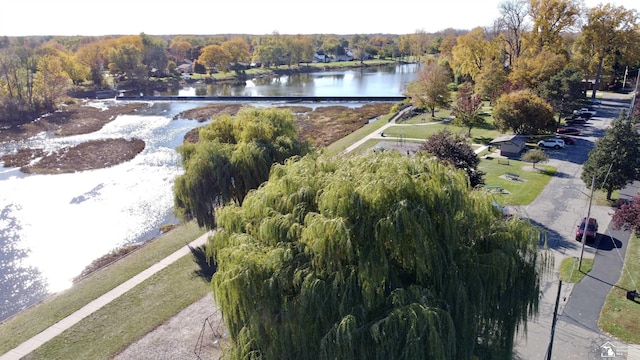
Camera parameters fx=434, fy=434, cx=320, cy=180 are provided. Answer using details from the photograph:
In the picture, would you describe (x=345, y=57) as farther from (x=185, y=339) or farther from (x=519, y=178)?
(x=185, y=339)

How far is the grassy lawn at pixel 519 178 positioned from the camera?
2941 centimetres

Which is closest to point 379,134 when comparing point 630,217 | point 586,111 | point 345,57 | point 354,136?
point 354,136

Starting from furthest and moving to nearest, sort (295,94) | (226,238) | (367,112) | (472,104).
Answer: (295,94)
(367,112)
(472,104)
(226,238)

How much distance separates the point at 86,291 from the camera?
849 inches

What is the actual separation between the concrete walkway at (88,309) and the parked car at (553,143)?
1243 inches

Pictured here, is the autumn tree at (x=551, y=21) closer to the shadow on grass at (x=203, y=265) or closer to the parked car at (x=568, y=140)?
the parked car at (x=568, y=140)

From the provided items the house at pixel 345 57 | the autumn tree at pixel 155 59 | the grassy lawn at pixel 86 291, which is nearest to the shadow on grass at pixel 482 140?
the grassy lawn at pixel 86 291

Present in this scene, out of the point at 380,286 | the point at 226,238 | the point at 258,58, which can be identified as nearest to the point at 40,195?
the point at 226,238

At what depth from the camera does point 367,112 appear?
66000 millimetres

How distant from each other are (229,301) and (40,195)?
33087mm

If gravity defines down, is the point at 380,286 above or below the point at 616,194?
above

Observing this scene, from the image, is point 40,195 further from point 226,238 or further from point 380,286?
point 380,286

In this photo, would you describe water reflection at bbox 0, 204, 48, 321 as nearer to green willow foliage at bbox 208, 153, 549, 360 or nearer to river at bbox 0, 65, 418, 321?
river at bbox 0, 65, 418, 321

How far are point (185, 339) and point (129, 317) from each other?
3415mm
